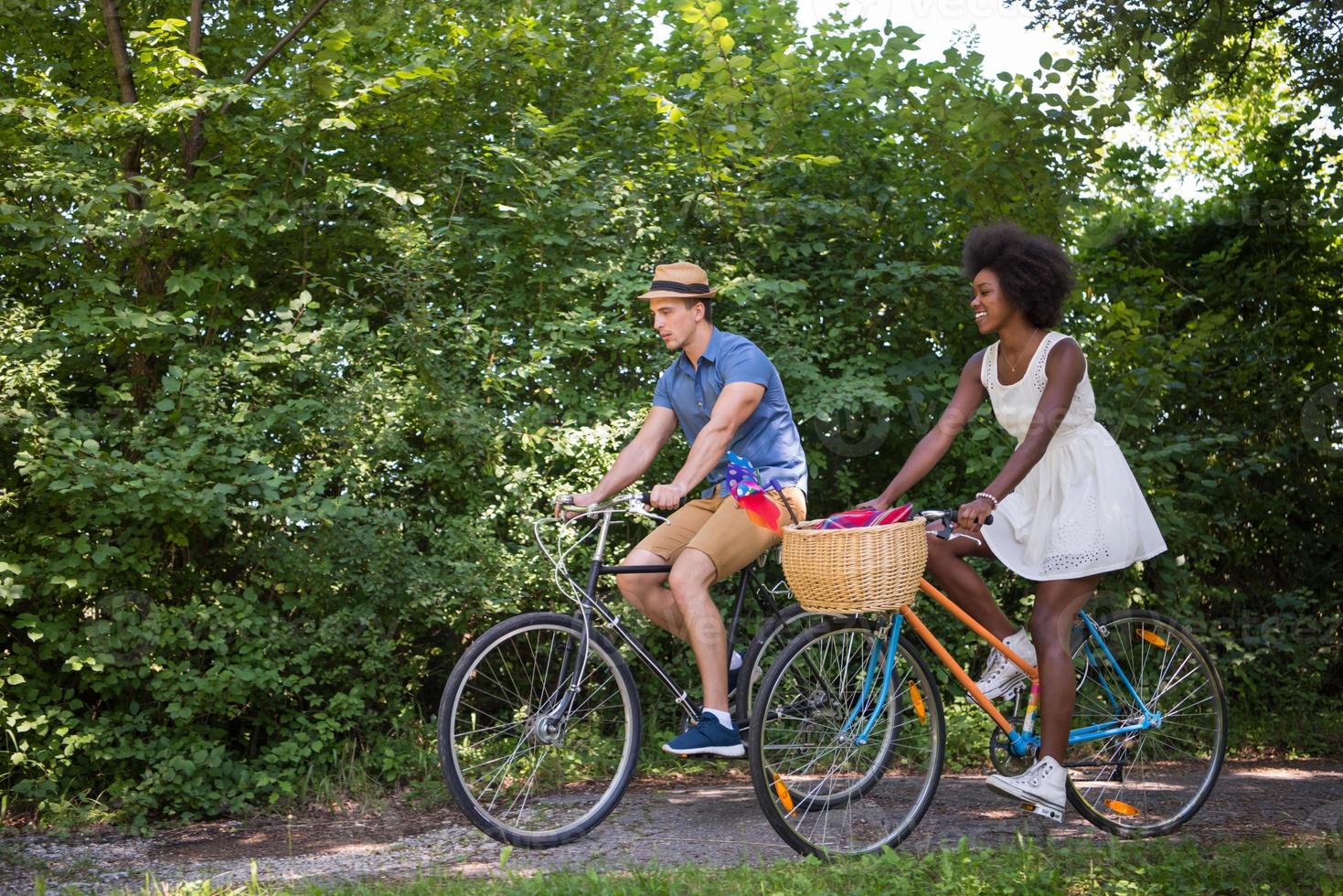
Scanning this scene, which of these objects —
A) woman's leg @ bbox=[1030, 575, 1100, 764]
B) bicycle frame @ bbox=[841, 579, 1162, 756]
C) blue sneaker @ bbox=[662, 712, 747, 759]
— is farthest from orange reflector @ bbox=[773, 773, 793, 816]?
woman's leg @ bbox=[1030, 575, 1100, 764]

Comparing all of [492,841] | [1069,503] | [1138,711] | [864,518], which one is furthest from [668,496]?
[1138,711]

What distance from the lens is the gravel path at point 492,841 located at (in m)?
4.49

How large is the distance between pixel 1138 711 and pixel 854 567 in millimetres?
1627

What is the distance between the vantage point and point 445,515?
6203 millimetres

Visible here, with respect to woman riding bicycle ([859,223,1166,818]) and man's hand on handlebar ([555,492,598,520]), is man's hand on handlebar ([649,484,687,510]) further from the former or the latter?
woman riding bicycle ([859,223,1166,818])

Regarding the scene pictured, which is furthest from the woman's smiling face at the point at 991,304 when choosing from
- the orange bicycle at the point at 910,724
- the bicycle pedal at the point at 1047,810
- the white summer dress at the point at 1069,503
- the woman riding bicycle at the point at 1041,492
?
the bicycle pedal at the point at 1047,810

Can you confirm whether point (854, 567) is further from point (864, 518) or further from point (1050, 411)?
point (1050, 411)

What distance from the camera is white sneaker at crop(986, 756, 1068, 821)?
436 cm

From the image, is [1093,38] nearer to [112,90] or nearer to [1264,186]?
[1264,186]

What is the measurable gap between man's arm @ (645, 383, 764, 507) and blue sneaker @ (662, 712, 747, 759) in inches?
32.7

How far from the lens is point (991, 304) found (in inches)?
181

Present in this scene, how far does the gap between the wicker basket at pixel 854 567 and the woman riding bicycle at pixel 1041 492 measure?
→ 1.11 feet

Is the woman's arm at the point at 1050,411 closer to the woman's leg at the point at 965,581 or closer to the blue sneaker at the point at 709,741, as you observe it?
the woman's leg at the point at 965,581

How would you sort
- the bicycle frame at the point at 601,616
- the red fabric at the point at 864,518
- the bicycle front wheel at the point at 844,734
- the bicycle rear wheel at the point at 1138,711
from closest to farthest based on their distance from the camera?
the red fabric at the point at 864,518, the bicycle front wheel at the point at 844,734, the bicycle frame at the point at 601,616, the bicycle rear wheel at the point at 1138,711
